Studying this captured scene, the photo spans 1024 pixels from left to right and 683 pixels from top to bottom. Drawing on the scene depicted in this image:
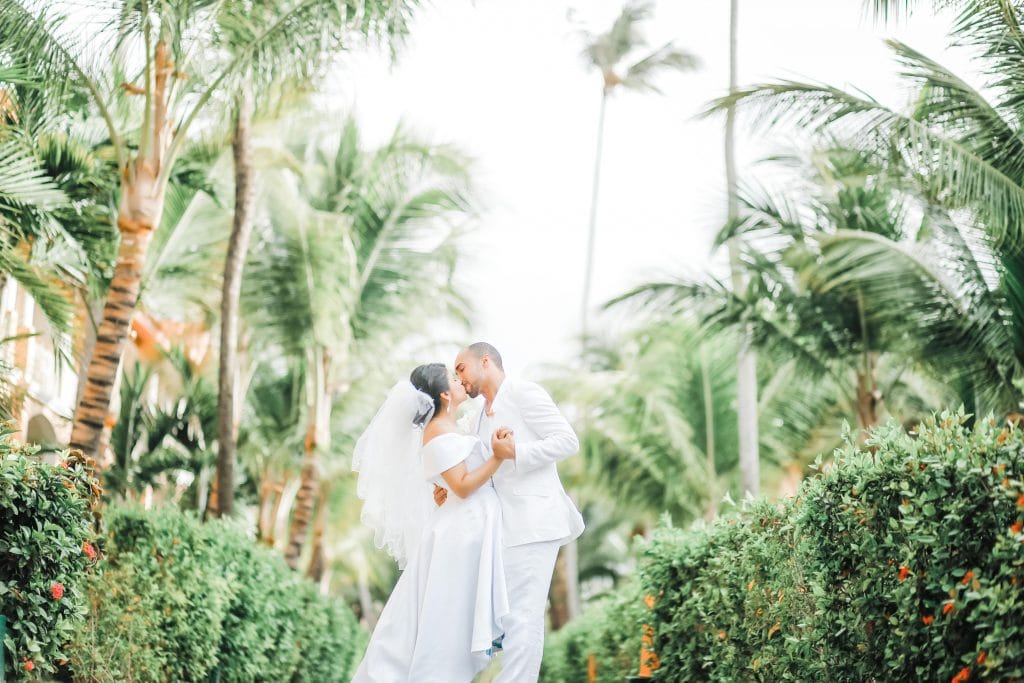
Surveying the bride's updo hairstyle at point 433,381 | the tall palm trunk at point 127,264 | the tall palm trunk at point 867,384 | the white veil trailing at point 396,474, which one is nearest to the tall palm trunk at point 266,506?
the tall palm trunk at point 127,264

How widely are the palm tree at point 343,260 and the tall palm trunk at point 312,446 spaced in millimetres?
17

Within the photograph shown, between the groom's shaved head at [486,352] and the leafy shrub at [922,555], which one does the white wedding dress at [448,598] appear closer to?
the groom's shaved head at [486,352]

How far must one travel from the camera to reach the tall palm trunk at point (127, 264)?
32.6 ft

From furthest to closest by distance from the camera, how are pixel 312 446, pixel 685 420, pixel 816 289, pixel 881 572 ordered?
pixel 685 420 → pixel 312 446 → pixel 816 289 → pixel 881 572

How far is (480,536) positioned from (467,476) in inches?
13.7

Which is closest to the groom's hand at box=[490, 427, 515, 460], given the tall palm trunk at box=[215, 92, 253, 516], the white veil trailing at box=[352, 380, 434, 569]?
the white veil trailing at box=[352, 380, 434, 569]

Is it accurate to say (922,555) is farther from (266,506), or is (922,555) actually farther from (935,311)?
(266,506)

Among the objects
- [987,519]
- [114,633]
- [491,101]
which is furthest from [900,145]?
[491,101]

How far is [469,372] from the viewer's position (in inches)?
269

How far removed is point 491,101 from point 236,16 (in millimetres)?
33815

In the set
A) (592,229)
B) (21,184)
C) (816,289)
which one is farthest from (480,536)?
(592,229)

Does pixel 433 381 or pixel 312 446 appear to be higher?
pixel 433 381

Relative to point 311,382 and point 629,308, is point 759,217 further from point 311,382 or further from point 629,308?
point 311,382

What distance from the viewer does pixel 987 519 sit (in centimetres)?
432
